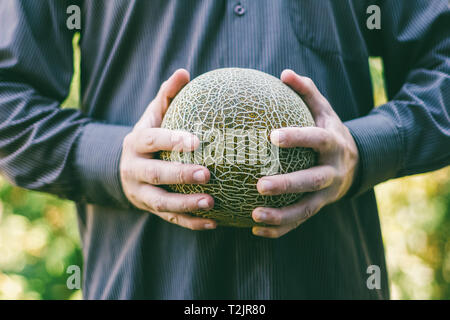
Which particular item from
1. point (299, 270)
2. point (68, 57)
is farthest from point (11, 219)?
point (299, 270)

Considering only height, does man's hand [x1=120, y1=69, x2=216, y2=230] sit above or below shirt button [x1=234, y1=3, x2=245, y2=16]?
below

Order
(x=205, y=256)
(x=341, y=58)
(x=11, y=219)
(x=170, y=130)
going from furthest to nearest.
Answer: (x=11, y=219) → (x=341, y=58) → (x=205, y=256) → (x=170, y=130)

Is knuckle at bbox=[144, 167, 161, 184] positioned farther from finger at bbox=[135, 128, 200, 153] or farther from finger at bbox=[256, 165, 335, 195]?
finger at bbox=[256, 165, 335, 195]

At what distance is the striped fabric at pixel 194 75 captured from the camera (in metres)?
1.23

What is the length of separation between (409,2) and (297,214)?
964 millimetres

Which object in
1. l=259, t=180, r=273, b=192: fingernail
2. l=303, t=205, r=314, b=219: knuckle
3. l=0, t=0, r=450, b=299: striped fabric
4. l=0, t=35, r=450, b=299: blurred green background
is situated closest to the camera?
l=259, t=180, r=273, b=192: fingernail

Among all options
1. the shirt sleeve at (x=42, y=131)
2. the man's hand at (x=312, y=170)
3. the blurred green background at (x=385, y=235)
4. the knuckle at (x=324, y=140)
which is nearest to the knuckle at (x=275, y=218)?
the man's hand at (x=312, y=170)

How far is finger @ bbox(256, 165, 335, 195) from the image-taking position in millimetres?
974

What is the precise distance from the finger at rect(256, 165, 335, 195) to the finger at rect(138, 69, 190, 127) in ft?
1.28

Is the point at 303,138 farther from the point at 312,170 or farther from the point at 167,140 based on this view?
the point at 167,140

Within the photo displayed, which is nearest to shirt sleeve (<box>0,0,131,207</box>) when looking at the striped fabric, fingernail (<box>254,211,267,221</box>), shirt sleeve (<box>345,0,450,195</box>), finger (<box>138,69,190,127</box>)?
the striped fabric

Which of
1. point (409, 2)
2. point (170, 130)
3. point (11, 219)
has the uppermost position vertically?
point (409, 2)

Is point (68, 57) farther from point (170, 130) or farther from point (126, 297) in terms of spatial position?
point (126, 297)
